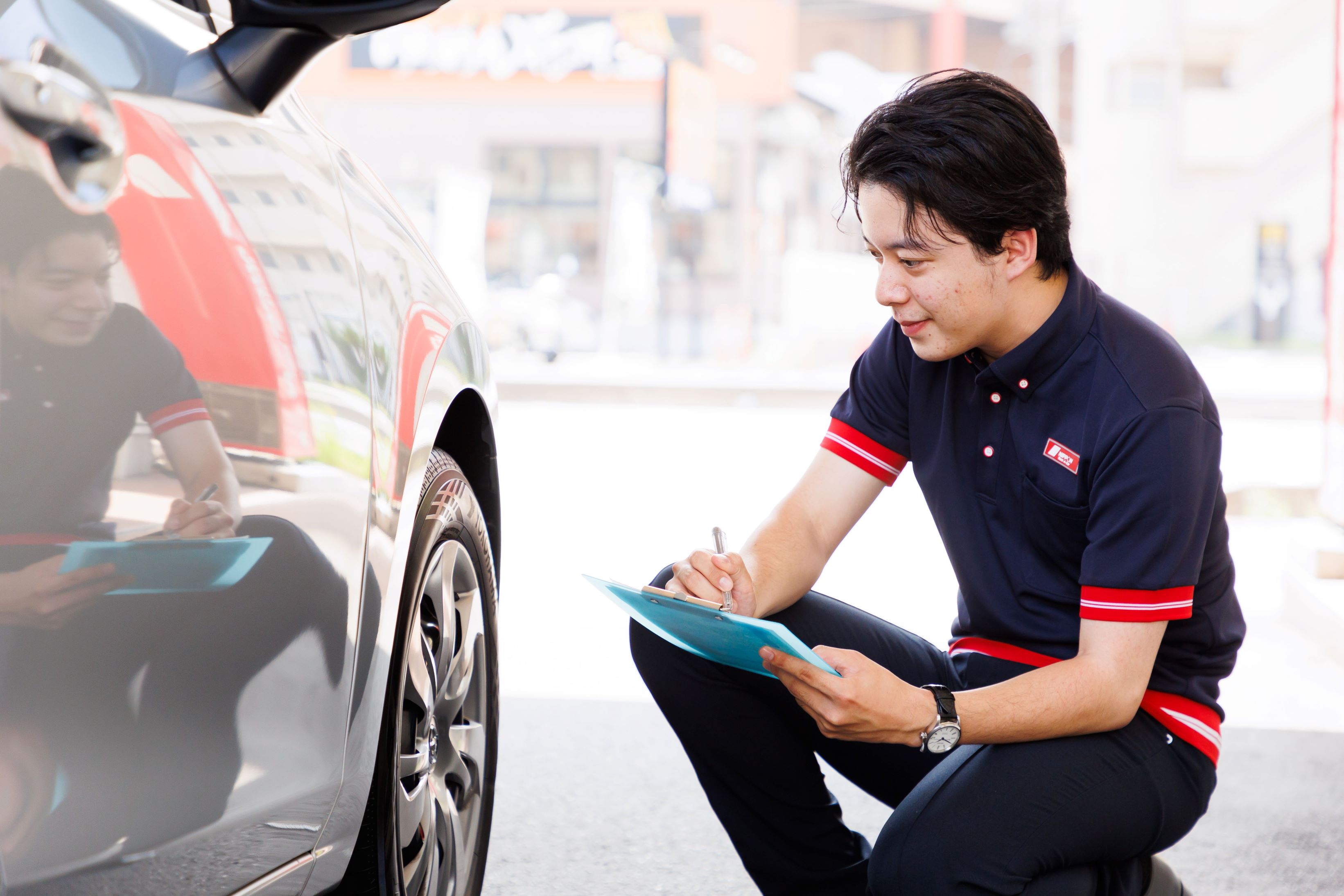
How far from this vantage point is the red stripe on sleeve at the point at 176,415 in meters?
0.99

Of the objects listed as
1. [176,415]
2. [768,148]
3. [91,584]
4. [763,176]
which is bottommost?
[91,584]

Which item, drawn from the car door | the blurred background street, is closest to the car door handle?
the car door

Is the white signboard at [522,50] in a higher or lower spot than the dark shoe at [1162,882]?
higher

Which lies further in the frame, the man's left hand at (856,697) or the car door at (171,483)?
the man's left hand at (856,697)

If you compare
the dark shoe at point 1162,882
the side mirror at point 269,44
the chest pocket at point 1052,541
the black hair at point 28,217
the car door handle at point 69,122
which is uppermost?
the side mirror at point 269,44

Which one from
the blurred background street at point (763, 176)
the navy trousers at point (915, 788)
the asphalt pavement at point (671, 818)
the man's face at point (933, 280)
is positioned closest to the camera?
the navy trousers at point (915, 788)

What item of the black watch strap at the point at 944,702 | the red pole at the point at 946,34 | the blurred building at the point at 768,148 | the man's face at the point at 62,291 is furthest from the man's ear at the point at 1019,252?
the red pole at the point at 946,34

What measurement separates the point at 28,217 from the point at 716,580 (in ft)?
3.73

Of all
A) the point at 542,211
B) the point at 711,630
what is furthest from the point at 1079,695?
the point at 542,211

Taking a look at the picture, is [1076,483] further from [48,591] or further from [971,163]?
[48,591]

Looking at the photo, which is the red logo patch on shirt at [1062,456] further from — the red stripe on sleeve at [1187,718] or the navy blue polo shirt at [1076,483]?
the red stripe on sleeve at [1187,718]

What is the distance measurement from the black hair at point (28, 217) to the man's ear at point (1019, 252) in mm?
1151

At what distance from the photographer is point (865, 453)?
2049mm

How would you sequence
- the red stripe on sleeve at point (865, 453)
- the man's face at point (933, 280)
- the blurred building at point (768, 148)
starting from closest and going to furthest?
the man's face at point (933, 280)
the red stripe on sleeve at point (865, 453)
the blurred building at point (768, 148)
